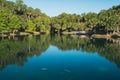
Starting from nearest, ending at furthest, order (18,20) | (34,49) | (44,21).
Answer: (34,49), (18,20), (44,21)

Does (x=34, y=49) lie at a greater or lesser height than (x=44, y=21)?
lesser

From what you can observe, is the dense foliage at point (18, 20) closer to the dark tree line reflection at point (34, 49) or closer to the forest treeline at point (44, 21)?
the forest treeline at point (44, 21)

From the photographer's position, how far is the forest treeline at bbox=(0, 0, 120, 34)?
4017 inches

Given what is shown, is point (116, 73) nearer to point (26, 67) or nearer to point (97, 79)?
point (97, 79)

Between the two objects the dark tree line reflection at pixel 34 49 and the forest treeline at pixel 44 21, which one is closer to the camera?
the dark tree line reflection at pixel 34 49

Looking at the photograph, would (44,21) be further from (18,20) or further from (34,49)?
(34,49)

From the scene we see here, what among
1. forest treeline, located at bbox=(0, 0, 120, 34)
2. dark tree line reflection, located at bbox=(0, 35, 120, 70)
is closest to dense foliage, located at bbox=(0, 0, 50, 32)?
forest treeline, located at bbox=(0, 0, 120, 34)

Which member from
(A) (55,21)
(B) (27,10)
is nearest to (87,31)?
(A) (55,21)

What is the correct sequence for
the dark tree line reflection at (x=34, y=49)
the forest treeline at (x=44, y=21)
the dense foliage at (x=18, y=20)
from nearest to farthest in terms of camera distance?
the dark tree line reflection at (x=34, y=49) < the dense foliage at (x=18, y=20) < the forest treeline at (x=44, y=21)

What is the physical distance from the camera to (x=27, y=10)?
14875 centimetres

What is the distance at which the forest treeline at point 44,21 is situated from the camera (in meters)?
102

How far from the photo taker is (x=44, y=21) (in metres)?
149

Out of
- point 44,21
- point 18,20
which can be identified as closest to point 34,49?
point 18,20

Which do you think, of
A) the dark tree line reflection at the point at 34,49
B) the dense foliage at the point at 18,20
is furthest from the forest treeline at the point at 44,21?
the dark tree line reflection at the point at 34,49
